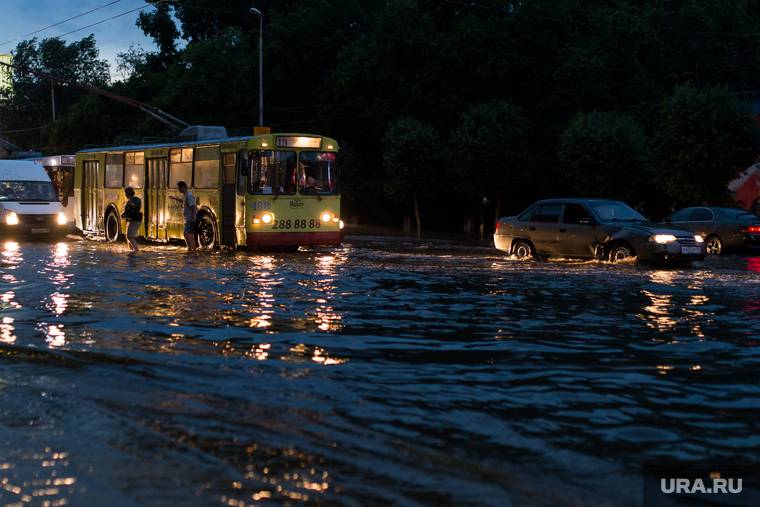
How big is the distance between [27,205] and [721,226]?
2061 centimetres

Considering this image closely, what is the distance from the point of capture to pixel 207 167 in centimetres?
2309

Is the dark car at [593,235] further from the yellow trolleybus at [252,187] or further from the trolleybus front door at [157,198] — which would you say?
the trolleybus front door at [157,198]

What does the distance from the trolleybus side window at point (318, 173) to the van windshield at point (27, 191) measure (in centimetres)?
1034

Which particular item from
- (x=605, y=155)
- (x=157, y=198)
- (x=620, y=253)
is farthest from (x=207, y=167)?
(x=605, y=155)

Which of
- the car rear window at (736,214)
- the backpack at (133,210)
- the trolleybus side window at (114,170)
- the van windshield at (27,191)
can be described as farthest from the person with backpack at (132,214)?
the car rear window at (736,214)

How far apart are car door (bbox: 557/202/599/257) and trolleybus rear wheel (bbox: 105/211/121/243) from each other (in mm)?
14498

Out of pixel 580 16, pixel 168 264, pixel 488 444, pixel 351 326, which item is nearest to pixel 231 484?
pixel 488 444

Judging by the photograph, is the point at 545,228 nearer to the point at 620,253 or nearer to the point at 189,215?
the point at 620,253

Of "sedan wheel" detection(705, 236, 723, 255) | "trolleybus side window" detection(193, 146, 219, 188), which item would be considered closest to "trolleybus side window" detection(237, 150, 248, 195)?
"trolleybus side window" detection(193, 146, 219, 188)

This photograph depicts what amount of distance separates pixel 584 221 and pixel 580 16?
32.7 meters

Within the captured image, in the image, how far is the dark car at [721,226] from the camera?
24.9 m

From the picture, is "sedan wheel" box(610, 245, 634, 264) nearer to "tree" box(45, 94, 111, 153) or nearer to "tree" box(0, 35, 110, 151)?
"tree" box(45, 94, 111, 153)

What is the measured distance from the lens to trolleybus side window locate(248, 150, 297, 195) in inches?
847

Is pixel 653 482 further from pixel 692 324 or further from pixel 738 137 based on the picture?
pixel 738 137
